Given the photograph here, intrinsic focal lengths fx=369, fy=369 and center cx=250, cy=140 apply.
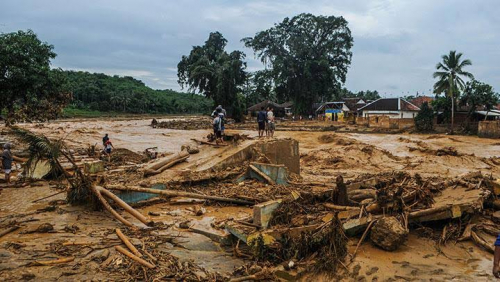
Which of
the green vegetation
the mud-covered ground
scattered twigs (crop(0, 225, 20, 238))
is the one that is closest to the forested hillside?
the green vegetation

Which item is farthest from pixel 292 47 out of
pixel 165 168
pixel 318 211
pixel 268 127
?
pixel 318 211

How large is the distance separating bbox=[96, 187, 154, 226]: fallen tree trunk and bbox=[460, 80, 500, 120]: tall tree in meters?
35.1

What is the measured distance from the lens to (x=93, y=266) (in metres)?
5.15

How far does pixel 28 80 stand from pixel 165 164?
10146 mm

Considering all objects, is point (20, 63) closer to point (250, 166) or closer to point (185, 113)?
point (250, 166)

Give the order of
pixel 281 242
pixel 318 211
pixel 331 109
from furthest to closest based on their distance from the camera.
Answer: pixel 331 109, pixel 318 211, pixel 281 242

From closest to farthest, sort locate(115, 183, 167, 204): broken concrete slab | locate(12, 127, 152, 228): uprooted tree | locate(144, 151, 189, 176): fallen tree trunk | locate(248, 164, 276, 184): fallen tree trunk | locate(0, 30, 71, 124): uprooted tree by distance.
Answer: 1. locate(12, 127, 152, 228): uprooted tree
2. locate(115, 183, 167, 204): broken concrete slab
3. locate(248, 164, 276, 184): fallen tree trunk
4. locate(144, 151, 189, 176): fallen tree trunk
5. locate(0, 30, 71, 124): uprooted tree

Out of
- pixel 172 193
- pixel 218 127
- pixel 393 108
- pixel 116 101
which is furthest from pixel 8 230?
pixel 116 101

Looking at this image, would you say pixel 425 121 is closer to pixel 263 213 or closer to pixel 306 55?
pixel 306 55

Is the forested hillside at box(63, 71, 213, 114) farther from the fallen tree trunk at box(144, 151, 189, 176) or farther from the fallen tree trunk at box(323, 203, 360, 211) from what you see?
the fallen tree trunk at box(323, 203, 360, 211)

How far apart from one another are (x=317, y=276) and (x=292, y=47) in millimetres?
47681

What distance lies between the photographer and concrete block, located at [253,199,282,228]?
6.14 metres

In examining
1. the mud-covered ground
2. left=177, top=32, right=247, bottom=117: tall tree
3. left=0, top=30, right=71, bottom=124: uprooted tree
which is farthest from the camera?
left=177, top=32, right=247, bottom=117: tall tree

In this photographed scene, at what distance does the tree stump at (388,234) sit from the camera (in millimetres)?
5648
